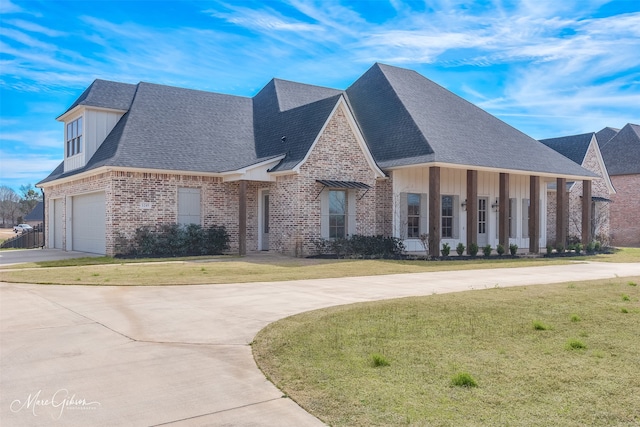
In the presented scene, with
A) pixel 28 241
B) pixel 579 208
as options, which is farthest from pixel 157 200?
pixel 579 208

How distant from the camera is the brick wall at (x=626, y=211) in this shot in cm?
3738

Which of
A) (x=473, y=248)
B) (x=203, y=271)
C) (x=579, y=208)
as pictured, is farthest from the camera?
(x=579, y=208)

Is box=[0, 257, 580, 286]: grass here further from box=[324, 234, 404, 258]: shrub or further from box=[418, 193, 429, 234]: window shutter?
box=[418, 193, 429, 234]: window shutter

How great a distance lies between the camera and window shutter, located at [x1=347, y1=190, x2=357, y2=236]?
2188 cm

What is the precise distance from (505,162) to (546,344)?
18307mm

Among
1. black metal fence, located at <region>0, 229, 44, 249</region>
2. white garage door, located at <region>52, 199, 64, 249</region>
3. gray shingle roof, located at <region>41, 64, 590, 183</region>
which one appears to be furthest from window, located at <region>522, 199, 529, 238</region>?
black metal fence, located at <region>0, 229, 44, 249</region>

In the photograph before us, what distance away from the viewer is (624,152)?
3900cm

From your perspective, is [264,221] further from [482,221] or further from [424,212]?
[482,221]

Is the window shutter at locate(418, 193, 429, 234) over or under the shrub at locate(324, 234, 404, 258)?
over

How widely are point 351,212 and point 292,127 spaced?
4.30 m

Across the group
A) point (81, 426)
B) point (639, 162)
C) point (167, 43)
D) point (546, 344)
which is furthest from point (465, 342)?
point (639, 162)

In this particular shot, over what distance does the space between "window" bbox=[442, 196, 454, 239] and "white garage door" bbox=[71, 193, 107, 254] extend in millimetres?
14037

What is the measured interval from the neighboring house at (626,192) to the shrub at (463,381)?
37.0m

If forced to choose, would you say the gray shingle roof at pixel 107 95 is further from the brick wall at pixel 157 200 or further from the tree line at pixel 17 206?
the tree line at pixel 17 206
